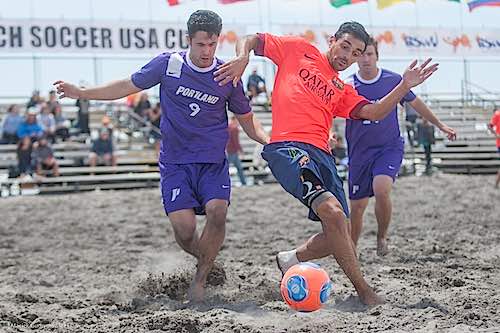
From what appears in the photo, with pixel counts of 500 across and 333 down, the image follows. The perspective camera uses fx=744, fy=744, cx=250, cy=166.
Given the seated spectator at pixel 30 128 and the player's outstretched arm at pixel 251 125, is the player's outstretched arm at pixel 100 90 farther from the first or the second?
the seated spectator at pixel 30 128

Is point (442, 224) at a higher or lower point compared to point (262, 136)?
lower

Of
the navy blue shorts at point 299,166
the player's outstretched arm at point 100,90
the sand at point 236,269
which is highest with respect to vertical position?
the player's outstretched arm at point 100,90

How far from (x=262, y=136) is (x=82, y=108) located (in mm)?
13295

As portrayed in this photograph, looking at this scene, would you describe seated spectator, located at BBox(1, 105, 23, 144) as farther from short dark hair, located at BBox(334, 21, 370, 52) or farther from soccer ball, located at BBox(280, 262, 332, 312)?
soccer ball, located at BBox(280, 262, 332, 312)

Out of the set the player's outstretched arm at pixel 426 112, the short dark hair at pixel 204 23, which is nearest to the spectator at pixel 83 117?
the player's outstretched arm at pixel 426 112

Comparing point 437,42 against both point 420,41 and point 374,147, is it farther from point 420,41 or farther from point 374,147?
point 374,147

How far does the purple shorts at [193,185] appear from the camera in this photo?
18.4 ft

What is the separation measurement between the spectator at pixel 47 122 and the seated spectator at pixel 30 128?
0.53 meters

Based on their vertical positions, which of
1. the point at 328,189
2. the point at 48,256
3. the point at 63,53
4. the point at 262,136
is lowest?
the point at 48,256

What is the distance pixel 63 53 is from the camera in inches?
731

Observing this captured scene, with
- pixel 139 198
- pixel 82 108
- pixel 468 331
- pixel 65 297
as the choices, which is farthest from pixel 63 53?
pixel 468 331

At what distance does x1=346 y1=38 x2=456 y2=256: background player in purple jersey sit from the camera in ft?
22.9

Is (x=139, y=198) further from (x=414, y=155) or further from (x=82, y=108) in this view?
(x=414, y=155)

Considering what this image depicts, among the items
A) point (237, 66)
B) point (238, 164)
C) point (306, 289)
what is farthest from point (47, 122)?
point (306, 289)
